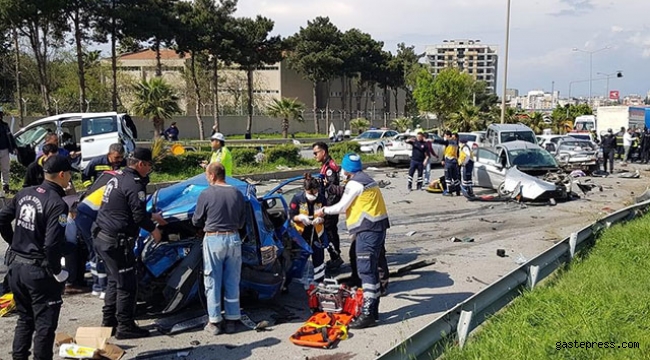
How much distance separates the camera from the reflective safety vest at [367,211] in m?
6.03

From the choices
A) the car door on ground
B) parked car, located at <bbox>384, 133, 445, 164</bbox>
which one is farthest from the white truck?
the car door on ground

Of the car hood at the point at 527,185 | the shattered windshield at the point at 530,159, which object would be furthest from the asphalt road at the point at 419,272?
the shattered windshield at the point at 530,159

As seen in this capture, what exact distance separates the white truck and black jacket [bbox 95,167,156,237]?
3505cm

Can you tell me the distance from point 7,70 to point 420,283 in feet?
138

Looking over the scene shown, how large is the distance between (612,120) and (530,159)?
950 inches

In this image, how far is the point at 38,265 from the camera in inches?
175

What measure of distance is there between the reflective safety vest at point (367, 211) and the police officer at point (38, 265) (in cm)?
280

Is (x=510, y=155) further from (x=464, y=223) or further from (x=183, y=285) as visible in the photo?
(x=183, y=285)

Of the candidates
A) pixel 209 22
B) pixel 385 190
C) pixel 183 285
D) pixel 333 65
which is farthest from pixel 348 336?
pixel 333 65

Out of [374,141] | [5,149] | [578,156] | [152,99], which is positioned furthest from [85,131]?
[152,99]

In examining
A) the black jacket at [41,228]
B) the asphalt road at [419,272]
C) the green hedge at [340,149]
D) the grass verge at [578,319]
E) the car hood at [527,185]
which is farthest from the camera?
the green hedge at [340,149]

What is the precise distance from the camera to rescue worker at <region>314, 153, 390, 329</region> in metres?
5.89

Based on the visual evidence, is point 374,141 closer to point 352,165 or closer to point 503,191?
point 503,191

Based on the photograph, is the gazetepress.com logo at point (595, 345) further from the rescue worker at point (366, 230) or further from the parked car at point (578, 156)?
the parked car at point (578, 156)
